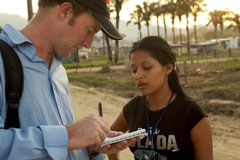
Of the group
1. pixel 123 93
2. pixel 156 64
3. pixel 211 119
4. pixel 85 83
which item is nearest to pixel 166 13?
pixel 85 83

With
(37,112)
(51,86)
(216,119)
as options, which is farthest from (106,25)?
(216,119)

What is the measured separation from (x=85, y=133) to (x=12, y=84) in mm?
400

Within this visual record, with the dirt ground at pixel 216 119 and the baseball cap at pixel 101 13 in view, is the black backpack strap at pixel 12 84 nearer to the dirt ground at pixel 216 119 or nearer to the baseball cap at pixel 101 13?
the baseball cap at pixel 101 13

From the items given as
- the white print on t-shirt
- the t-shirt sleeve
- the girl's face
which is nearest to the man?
the white print on t-shirt

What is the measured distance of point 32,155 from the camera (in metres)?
1.33

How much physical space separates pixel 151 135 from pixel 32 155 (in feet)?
3.95

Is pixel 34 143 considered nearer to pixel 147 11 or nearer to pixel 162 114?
pixel 162 114

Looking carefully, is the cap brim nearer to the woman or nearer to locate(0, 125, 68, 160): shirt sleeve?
locate(0, 125, 68, 160): shirt sleeve

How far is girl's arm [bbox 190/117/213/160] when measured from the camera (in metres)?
2.26

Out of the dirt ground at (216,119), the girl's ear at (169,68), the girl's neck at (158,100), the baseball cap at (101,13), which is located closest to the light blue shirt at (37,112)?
the baseball cap at (101,13)

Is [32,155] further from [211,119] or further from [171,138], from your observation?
[211,119]

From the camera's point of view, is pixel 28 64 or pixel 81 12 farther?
pixel 81 12

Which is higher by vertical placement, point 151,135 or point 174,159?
point 151,135

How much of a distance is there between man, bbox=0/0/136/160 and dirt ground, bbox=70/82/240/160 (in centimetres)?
365
